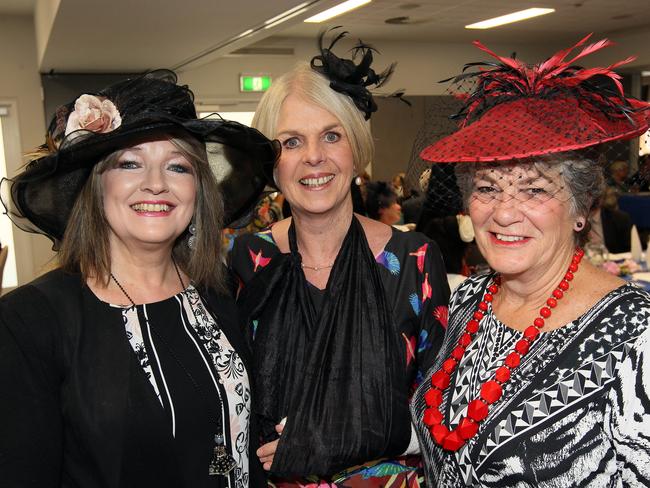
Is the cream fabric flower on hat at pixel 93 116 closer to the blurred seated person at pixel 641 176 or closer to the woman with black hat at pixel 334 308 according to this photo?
the woman with black hat at pixel 334 308

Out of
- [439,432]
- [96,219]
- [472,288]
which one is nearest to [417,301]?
[472,288]

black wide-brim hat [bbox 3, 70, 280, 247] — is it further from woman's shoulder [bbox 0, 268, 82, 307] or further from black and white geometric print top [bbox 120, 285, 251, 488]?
black and white geometric print top [bbox 120, 285, 251, 488]

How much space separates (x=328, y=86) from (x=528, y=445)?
1.21 meters

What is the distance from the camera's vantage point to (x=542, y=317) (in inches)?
62.3

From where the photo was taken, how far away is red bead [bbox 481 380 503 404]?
1521 mm

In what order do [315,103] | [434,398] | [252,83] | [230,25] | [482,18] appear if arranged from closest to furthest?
1. [434,398]
2. [315,103]
3. [230,25]
4. [482,18]
5. [252,83]

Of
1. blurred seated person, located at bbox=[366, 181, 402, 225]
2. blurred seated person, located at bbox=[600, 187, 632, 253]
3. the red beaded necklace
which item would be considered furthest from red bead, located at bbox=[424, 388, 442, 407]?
blurred seated person, located at bbox=[366, 181, 402, 225]

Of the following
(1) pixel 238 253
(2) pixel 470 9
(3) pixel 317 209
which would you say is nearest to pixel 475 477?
(3) pixel 317 209

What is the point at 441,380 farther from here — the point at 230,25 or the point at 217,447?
the point at 230,25

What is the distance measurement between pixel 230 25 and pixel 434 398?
13.9 ft

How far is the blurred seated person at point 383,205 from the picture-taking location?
715 cm

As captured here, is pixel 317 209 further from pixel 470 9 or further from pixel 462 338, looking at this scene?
pixel 470 9

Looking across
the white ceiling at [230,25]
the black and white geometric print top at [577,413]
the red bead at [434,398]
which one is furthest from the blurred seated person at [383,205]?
the black and white geometric print top at [577,413]

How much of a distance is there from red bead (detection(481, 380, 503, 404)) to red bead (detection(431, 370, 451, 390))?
0.63ft
